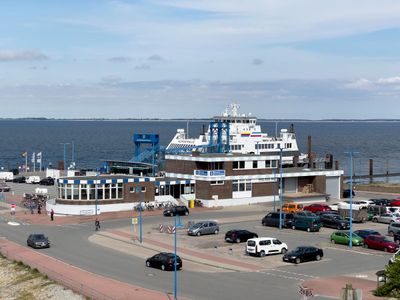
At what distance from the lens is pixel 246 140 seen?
329ft

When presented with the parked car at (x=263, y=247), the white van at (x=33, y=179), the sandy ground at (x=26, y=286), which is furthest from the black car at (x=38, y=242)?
Result: the white van at (x=33, y=179)

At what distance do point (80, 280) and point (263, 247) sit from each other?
521 inches

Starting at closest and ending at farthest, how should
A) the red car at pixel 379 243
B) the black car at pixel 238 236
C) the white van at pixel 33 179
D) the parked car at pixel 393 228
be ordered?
the red car at pixel 379 243
the black car at pixel 238 236
the parked car at pixel 393 228
the white van at pixel 33 179

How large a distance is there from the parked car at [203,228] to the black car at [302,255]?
38.1 feet

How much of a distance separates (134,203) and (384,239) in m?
29.0

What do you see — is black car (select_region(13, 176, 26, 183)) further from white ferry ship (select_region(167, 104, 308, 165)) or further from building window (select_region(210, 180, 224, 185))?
building window (select_region(210, 180, 224, 185))

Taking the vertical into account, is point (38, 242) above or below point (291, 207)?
below

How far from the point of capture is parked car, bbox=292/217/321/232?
56259 mm

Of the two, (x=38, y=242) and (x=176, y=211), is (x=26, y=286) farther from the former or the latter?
(x=176, y=211)

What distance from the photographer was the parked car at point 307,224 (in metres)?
56.3

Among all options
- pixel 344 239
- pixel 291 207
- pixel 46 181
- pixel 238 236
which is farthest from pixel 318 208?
pixel 46 181

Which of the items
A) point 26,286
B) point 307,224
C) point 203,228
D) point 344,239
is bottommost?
point 26,286

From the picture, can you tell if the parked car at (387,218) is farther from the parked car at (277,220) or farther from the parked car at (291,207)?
the parked car at (291,207)

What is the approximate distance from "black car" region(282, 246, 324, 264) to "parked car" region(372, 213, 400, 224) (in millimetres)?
18579
